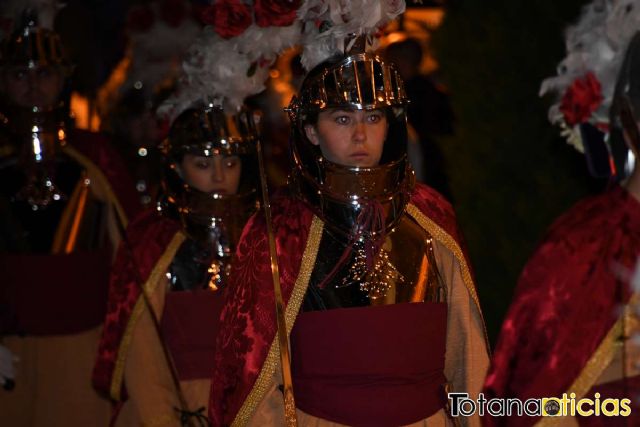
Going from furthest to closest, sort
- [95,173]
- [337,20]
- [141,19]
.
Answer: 1. [141,19]
2. [95,173]
3. [337,20]

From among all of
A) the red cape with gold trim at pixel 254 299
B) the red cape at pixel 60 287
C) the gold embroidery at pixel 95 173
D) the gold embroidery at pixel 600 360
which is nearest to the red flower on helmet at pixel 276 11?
the red cape with gold trim at pixel 254 299

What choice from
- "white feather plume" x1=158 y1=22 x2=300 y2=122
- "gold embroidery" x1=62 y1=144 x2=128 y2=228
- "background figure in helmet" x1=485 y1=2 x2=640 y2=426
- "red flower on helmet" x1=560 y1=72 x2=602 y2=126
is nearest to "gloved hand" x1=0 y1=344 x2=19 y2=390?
"gold embroidery" x1=62 y1=144 x2=128 y2=228

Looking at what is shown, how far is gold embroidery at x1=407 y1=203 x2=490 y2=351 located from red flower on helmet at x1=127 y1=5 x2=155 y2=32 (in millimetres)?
5759

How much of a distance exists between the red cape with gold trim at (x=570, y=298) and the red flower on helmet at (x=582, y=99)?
265 mm

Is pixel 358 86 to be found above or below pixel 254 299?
above

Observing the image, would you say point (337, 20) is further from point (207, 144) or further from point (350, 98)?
point (207, 144)

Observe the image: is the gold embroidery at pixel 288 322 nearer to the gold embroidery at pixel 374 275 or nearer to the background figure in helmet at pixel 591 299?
the gold embroidery at pixel 374 275

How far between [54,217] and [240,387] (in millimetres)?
2659

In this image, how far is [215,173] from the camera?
18.0 feet

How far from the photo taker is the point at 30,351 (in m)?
6.25

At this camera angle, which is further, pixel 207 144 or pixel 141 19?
pixel 141 19

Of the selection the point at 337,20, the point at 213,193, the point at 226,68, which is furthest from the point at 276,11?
the point at 213,193

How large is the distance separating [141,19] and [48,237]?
145 inches

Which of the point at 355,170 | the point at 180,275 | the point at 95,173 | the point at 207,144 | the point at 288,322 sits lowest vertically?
the point at 180,275
